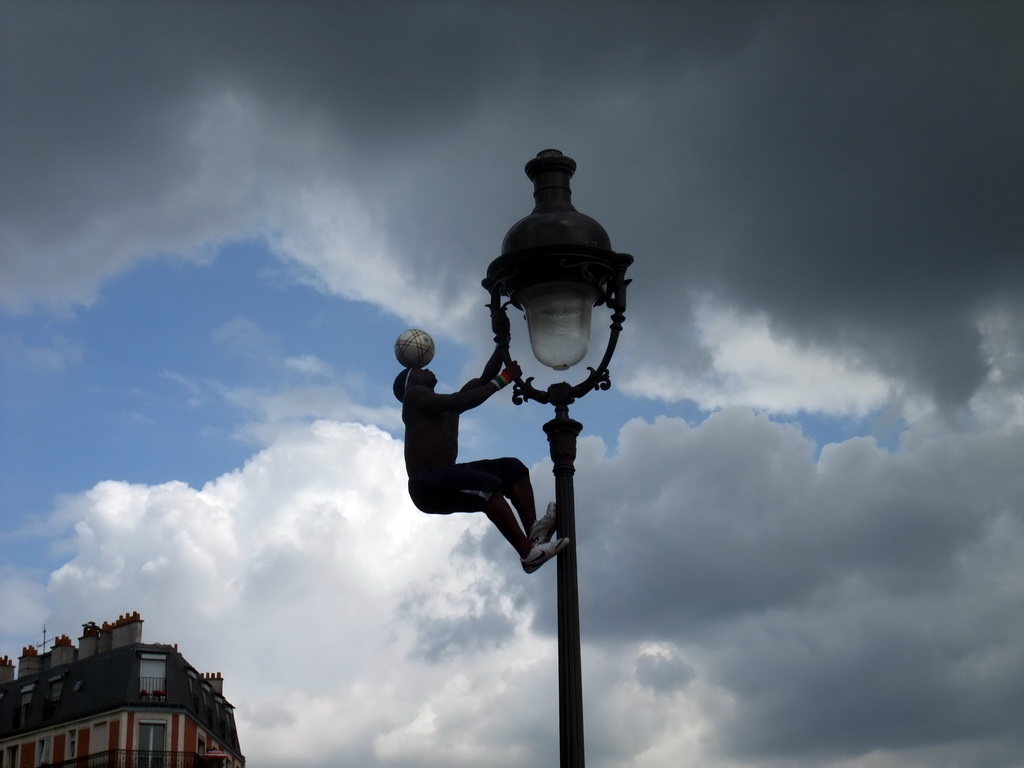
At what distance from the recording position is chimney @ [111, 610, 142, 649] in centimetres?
5600

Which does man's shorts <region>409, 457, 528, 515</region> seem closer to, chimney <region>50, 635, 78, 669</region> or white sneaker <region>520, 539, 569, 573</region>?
white sneaker <region>520, 539, 569, 573</region>

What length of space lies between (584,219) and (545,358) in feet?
3.28

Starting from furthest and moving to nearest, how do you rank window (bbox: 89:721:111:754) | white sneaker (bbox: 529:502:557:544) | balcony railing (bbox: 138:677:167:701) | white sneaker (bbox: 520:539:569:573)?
balcony railing (bbox: 138:677:167:701) < window (bbox: 89:721:111:754) < white sneaker (bbox: 529:502:557:544) < white sneaker (bbox: 520:539:569:573)

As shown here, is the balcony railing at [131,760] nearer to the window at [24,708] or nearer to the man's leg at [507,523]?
the window at [24,708]

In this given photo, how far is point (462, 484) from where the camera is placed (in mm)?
9641

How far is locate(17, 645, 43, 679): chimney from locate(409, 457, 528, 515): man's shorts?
53249mm

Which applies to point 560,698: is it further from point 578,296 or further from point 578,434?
point 578,296

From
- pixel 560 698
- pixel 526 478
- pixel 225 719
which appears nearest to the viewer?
pixel 560 698

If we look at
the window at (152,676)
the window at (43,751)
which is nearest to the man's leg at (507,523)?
the window at (152,676)

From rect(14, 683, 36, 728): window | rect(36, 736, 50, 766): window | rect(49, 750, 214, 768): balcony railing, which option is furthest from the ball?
rect(14, 683, 36, 728): window

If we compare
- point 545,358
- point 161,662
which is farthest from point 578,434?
point 161,662

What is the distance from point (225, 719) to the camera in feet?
204

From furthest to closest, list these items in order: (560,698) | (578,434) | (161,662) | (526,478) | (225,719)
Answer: (225,719)
(161,662)
(526,478)
(578,434)
(560,698)

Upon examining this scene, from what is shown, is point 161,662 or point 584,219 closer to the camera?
point 584,219
